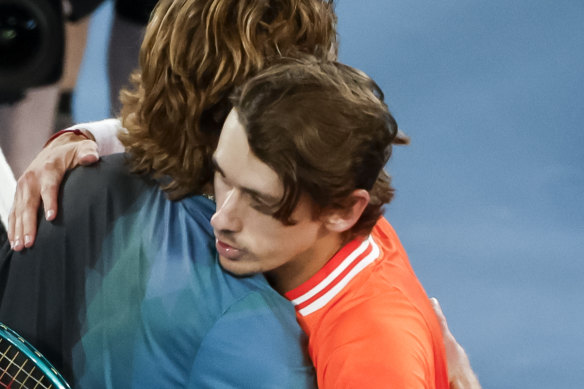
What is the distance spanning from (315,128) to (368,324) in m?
0.21

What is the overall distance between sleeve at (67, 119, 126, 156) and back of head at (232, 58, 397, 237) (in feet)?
0.75

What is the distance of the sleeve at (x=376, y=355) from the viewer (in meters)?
0.74

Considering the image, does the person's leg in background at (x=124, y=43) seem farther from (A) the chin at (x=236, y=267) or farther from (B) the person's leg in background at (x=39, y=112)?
(A) the chin at (x=236, y=267)

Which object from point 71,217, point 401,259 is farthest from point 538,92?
point 71,217

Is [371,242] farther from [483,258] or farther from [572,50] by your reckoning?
[572,50]

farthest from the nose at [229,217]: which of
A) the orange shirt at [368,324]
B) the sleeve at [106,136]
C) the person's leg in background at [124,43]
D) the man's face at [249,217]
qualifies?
the person's leg in background at [124,43]

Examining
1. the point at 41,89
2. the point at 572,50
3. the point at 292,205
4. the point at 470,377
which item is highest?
the point at 572,50

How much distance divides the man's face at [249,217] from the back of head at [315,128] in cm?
1

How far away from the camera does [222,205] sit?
2.75ft

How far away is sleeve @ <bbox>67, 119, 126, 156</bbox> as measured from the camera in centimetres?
98

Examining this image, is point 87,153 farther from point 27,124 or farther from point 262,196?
point 27,124

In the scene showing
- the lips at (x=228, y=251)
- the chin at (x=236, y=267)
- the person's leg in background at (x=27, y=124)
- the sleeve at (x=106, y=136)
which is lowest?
the person's leg in background at (x=27, y=124)

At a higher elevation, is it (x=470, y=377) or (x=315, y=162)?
(x=315, y=162)

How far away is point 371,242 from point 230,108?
0.24m
